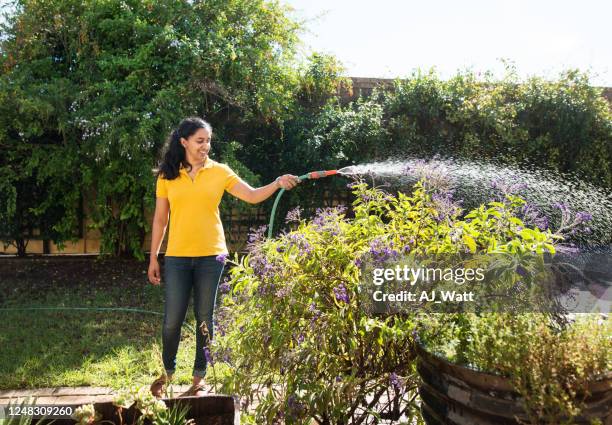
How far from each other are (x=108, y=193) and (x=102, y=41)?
186 centimetres

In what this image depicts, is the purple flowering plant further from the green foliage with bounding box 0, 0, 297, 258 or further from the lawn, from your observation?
the green foliage with bounding box 0, 0, 297, 258

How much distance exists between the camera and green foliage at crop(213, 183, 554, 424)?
2027 millimetres

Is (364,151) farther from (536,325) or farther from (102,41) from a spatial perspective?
(536,325)

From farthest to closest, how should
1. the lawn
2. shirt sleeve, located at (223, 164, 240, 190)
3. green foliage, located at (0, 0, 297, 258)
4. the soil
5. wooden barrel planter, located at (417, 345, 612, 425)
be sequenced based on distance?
the soil → green foliage, located at (0, 0, 297, 258) → the lawn → shirt sleeve, located at (223, 164, 240, 190) → wooden barrel planter, located at (417, 345, 612, 425)

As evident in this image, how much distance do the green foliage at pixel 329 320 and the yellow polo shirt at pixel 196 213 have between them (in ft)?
2.28

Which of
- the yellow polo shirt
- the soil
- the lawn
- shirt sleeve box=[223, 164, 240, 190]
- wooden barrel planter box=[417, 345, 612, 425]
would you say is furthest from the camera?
the soil

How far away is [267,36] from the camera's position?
636cm

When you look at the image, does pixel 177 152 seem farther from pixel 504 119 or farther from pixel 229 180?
pixel 504 119

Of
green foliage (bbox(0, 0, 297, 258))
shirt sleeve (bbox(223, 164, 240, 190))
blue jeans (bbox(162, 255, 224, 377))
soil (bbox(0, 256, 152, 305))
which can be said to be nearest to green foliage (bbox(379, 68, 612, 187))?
green foliage (bbox(0, 0, 297, 258))

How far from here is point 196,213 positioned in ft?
9.54

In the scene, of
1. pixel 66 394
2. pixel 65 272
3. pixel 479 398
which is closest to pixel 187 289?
pixel 66 394

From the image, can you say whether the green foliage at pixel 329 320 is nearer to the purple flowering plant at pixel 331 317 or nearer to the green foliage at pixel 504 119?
the purple flowering plant at pixel 331 317

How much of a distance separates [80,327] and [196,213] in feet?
7.20

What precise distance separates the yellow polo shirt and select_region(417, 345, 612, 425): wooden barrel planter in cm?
157
